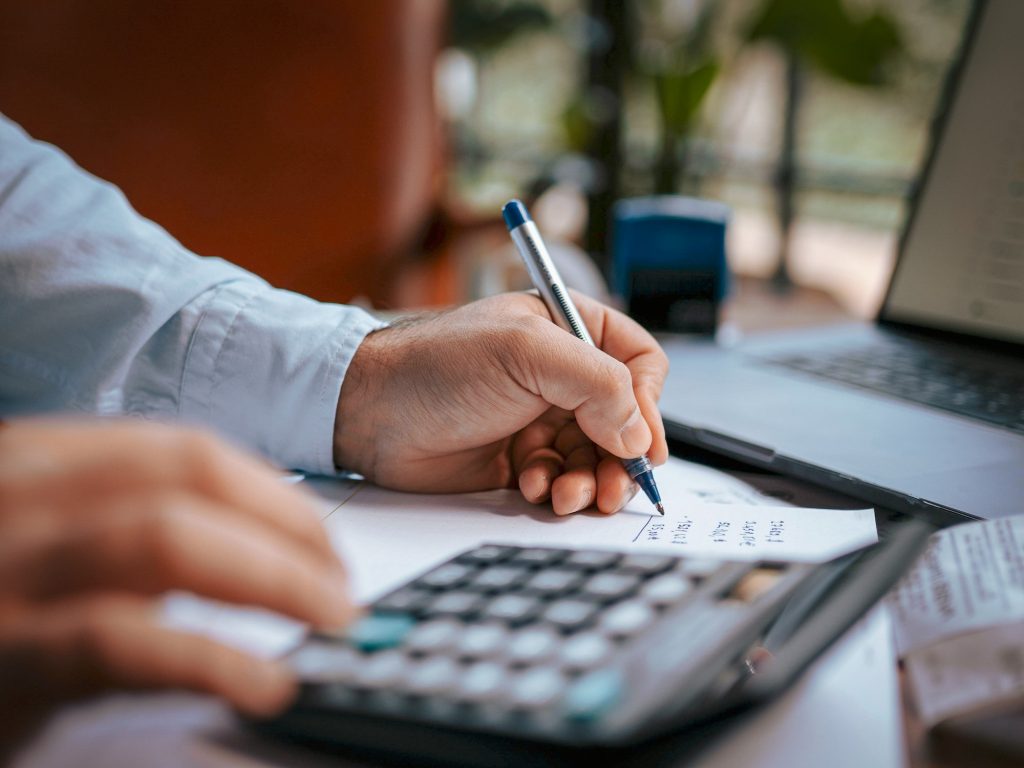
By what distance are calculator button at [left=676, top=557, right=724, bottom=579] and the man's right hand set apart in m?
0.13

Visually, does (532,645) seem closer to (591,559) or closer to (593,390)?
(591,559)

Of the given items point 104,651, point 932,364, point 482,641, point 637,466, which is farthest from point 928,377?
point 104,651

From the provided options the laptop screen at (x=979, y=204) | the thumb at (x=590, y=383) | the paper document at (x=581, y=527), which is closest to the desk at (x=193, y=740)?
the paper document at (x=581, y=527)

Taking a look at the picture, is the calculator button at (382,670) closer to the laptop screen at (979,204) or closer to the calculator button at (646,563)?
the calculator button at (646,563)

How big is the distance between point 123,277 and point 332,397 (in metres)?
0.15

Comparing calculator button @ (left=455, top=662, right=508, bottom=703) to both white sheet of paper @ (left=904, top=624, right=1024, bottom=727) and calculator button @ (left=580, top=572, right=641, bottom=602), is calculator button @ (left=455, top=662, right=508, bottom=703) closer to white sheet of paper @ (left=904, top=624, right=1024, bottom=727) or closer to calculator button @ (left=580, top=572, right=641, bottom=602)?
calculator button @ (left=580, top=572, right=641, bottom=602)

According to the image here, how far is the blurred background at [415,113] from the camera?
3.26ft

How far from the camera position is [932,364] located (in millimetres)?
767

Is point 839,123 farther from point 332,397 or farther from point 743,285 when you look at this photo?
point 332,397

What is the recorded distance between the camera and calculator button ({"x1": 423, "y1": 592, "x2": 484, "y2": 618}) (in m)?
0.30

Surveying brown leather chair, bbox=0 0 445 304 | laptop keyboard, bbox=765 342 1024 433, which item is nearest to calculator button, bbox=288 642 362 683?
laptop keyboard, bbox=765 342 1024 433

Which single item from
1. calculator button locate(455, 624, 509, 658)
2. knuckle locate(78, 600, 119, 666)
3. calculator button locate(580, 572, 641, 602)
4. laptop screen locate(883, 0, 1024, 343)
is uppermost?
laptop screen locate(883, 0, 1024, 343)

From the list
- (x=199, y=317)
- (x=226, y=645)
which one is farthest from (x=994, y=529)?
(x=199, y=317)

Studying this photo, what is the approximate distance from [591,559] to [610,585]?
3 cm
